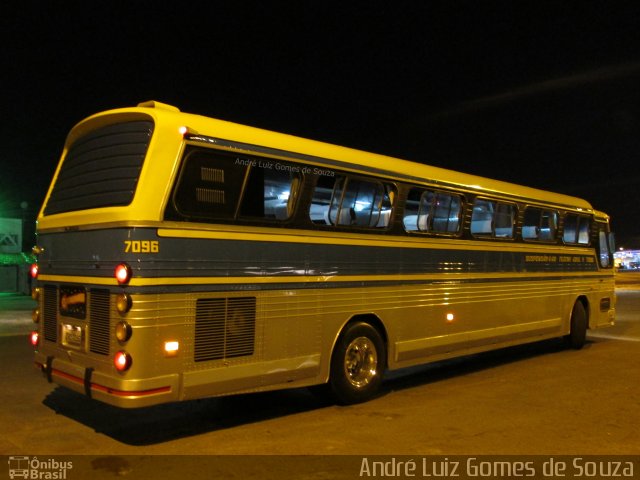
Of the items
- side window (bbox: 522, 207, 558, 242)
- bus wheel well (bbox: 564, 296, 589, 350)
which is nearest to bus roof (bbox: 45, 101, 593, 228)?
side window (bbox: 522, 207, 558, 242)

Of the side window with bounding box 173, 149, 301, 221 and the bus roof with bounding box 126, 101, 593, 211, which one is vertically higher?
the bus roof with bounding box 126, 101, 593, 211

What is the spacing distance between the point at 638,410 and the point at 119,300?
601 centimetres

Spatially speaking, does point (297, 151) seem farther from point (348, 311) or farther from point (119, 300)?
point (119, 300)

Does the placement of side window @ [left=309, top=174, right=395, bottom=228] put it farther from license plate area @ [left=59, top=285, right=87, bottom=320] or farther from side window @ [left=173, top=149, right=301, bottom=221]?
license plate area @ [left=59, top=285, right=87, bottom=320]

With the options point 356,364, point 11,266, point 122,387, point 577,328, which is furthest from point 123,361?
point 11,266

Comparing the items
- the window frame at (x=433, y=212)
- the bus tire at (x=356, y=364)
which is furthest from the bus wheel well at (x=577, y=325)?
the bus tire at (x=356, y=364)

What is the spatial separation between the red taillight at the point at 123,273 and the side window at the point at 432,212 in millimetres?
3969

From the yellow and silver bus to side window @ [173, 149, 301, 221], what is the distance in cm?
→ 1

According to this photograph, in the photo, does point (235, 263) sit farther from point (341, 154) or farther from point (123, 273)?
point (341, 154)

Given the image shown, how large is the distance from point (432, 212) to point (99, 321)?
4830 mm

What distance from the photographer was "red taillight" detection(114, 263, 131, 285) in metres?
5.33

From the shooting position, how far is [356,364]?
7.44 meters

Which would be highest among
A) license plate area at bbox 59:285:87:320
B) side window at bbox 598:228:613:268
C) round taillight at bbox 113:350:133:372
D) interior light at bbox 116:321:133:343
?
side window at bbox 598:228:613:268

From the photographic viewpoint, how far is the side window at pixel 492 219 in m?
9.51
